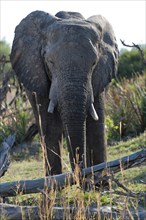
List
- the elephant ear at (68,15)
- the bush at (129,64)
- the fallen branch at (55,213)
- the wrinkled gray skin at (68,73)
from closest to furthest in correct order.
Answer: the fallen branch at (55,213) → the wrinkled gray skin at (68,73) → the elephant ear at (68,15) → the bush at (129,64)

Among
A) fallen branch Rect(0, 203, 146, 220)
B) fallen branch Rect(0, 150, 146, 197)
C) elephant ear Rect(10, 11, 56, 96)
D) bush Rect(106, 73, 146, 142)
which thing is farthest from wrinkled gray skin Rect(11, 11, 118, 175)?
bush Rect(106, 73, 146, 142)

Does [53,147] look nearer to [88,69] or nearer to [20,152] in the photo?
[88,69]

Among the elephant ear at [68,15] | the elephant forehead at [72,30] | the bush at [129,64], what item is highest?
the elephant ear at [68,15]

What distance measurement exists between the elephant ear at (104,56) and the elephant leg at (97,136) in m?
0.20

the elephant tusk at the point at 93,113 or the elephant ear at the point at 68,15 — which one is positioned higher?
the elephant ear at the point at 68,15

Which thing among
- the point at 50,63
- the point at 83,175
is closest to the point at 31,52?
the point at 50,63

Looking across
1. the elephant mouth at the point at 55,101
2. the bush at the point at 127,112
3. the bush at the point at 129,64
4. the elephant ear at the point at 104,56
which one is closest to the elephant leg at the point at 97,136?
the elephant ear at the point at 104,56

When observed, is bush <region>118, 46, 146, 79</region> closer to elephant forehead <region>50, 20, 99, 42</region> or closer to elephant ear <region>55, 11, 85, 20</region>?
elephant ear <region>55, 11, 85, 20</region>

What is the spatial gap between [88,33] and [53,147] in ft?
4.63

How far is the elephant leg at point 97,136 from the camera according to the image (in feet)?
28.2

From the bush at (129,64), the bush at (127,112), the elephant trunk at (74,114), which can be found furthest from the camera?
the bush at (129,64)

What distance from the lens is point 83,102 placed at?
7.70m

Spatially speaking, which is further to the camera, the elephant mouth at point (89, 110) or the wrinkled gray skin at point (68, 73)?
the elephant mouth at point (89, 110)

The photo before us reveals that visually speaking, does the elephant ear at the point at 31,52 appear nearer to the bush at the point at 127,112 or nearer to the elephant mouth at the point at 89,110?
the elephant mouth at the point at 89,110
